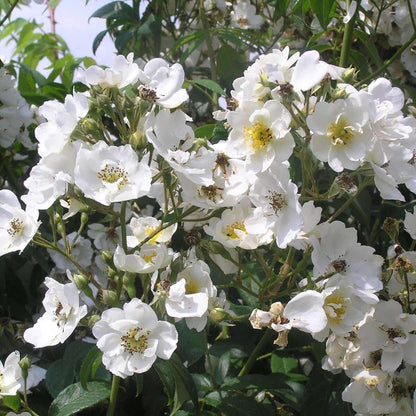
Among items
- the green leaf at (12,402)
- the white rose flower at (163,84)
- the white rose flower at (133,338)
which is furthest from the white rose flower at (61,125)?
the green leaf at (12,402)

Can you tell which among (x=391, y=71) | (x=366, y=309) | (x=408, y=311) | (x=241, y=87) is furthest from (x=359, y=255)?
(x=391, y=71)

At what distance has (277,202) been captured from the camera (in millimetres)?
1359

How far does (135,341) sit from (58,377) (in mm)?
492

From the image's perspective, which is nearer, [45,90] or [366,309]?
[366,309]

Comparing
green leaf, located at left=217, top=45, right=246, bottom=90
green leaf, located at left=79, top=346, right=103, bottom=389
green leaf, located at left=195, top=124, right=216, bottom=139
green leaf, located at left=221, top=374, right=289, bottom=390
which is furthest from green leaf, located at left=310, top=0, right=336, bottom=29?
green leaf, located at left=79, top=346, right=103, bottom=389

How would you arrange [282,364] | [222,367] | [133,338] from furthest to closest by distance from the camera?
[282,364] < [222,367] < [133,338]

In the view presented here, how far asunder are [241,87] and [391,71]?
1.36 m

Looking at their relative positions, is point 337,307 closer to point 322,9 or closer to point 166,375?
point 166,375

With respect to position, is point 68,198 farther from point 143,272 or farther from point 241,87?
point 241,87

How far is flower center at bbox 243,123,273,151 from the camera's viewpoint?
4.43ft

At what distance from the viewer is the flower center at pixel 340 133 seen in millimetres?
1337

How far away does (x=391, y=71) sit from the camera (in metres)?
2.62

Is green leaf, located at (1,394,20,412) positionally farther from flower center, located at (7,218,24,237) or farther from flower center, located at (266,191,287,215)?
flower center, located at (266,191,287,215)

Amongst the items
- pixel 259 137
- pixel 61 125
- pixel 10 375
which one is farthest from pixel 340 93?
pixel 10 375
